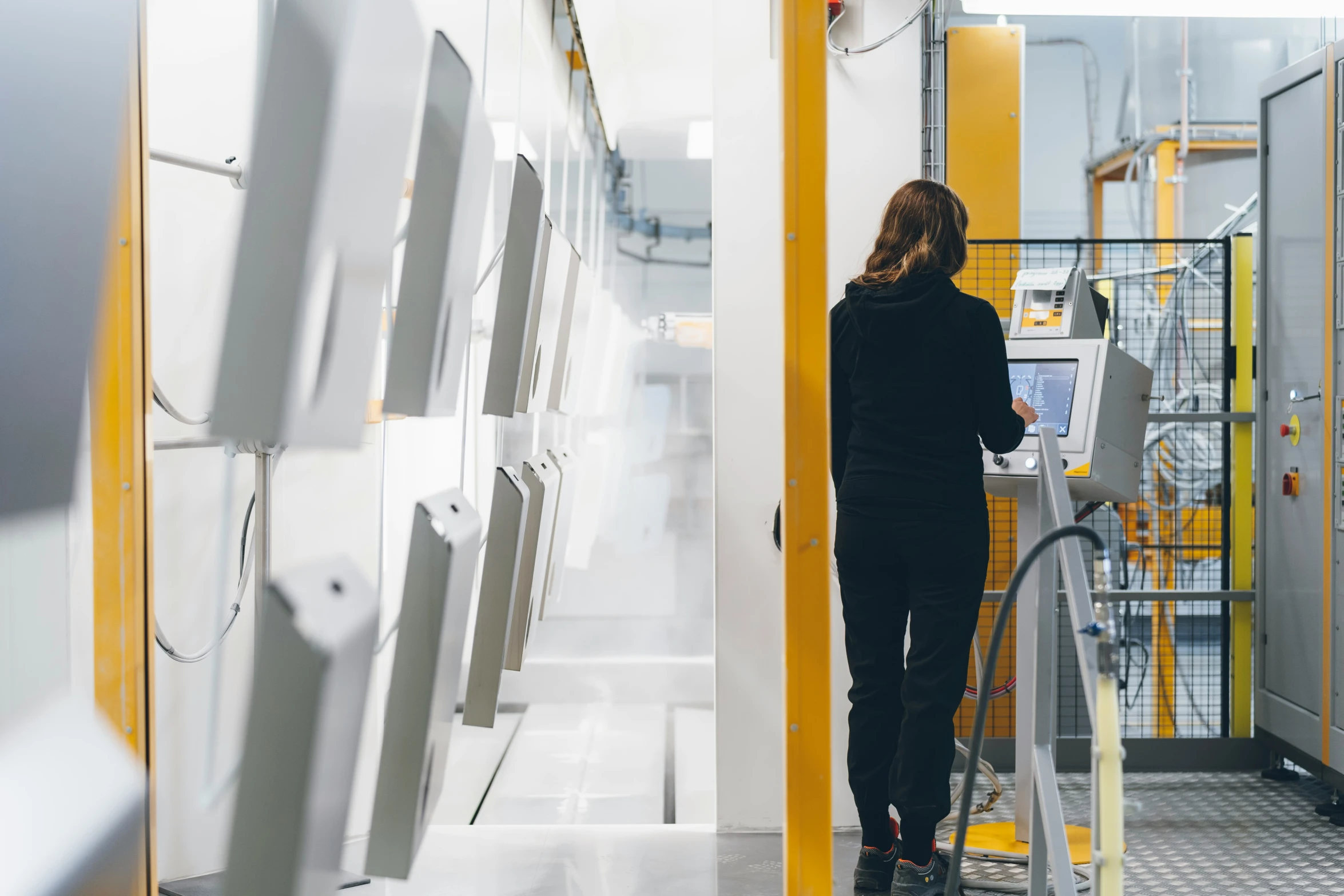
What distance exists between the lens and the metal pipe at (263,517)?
1979mm

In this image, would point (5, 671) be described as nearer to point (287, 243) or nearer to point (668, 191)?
point (287, 243)

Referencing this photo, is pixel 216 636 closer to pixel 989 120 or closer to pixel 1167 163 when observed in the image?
pixel 989 120

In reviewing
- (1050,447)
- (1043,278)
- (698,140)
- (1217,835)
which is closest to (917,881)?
(1050,447)

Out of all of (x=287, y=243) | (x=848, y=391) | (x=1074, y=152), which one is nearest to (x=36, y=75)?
(x=287, y=243)

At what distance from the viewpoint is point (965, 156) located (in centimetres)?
360

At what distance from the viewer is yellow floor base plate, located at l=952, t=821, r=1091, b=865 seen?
2.48 m

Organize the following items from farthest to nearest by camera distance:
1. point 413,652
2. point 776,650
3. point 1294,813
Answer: point 1294,813, point 776,650, point 413,652

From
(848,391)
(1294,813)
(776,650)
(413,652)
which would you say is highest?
(848,391)

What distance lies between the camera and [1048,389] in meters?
2.57

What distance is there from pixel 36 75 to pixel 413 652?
21.0 inches

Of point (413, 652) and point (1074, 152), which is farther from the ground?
point (1074, 152)

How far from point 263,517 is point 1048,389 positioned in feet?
6.34

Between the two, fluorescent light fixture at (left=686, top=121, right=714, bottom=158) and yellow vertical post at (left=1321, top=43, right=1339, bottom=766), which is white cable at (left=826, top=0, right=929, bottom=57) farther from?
fluorescent light fixture at (left=686, top=121, right=714, bottom=158)

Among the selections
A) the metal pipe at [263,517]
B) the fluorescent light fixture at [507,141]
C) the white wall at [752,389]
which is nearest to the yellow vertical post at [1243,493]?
the white wall at [752,389]
